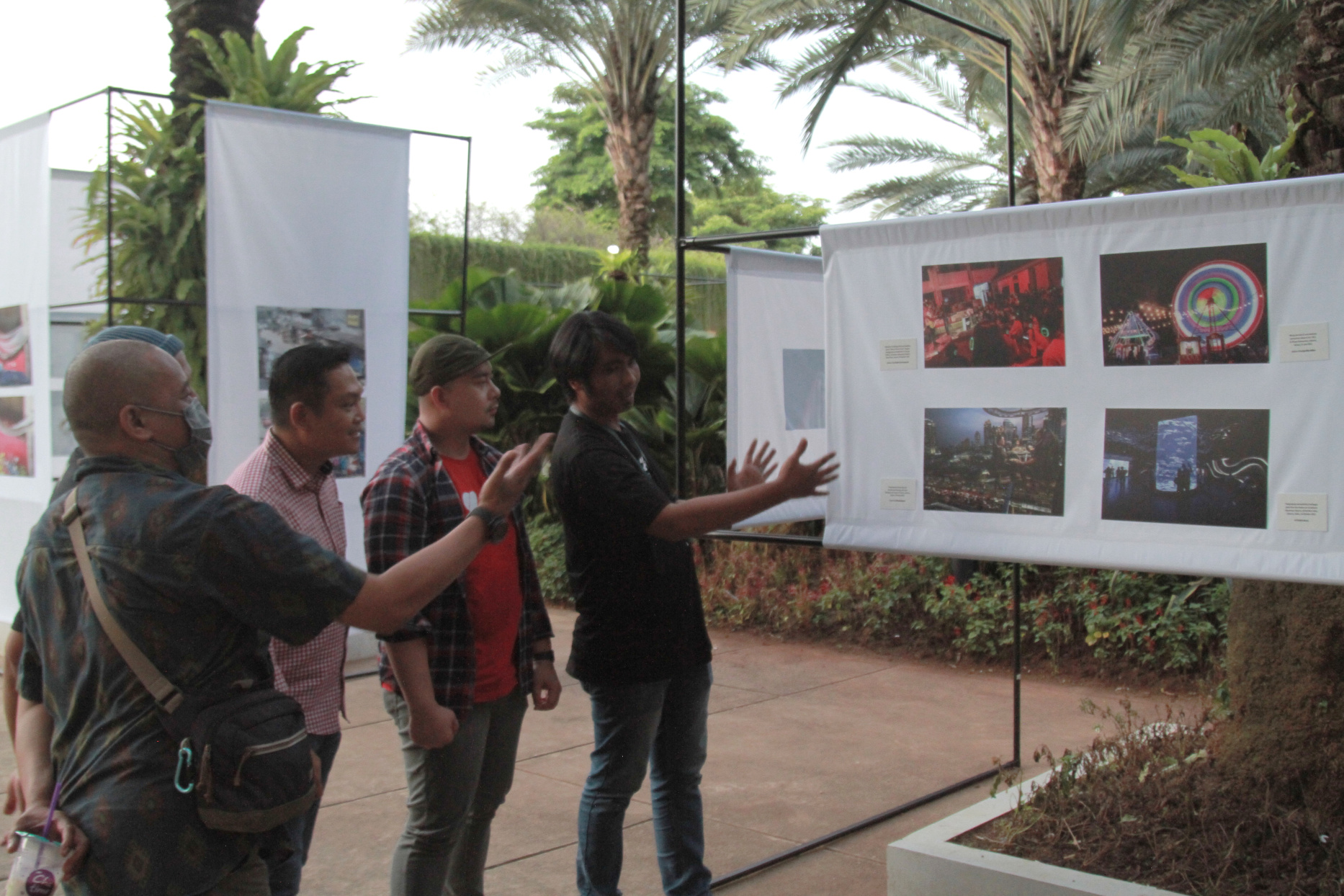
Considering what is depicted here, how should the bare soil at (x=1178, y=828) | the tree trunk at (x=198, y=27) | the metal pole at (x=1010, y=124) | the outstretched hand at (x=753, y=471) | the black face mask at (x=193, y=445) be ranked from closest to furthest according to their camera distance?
1. the black face mask at (x=193, y=445)
2. the bare soil at (x=1178, y=828)
3. the outstretched hand at (x=753, y=471)
4. the metal pole at (x=1010, y=124)
5. the tree trunk at (x=198, y=27)

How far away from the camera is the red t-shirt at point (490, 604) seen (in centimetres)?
319

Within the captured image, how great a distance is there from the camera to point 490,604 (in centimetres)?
322

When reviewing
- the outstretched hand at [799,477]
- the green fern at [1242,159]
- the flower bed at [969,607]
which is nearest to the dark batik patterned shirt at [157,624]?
the outstretched hand at [799,477]

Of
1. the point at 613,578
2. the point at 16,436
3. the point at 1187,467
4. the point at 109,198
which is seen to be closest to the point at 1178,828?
the point at 1187,467

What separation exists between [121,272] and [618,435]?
4936mm

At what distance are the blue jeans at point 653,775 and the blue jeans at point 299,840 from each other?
0.75 m

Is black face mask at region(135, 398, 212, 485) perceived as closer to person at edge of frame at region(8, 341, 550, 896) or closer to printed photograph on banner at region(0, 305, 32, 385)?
person at edge of frame at region(8, 341, 550, 896)

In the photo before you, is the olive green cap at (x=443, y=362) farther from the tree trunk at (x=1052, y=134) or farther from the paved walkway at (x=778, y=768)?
the tree trunk at (x=1052, y=134)

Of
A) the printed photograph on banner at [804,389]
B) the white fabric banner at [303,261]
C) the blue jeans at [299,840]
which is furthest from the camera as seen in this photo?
the white fabric banner at [303,261]

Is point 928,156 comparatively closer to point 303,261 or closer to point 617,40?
point 617,40

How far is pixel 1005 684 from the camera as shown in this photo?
7.32 meters

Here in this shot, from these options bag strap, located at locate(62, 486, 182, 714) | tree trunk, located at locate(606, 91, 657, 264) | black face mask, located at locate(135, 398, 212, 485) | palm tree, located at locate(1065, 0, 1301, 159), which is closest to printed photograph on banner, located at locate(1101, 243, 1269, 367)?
black face mask, located at locate(135, 398, 212, 485)

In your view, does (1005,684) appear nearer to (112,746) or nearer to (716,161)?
(112,746)

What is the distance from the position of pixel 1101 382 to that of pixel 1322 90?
1.37 metres
